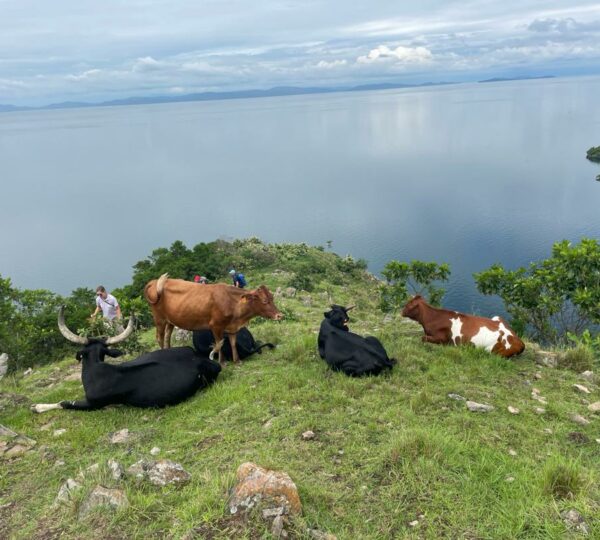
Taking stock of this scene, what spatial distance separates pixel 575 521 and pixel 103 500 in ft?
12.6

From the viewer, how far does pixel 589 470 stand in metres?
4.75

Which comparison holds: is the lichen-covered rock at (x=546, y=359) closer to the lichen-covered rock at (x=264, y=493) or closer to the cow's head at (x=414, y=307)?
the cow's head at (x=414, y=307)

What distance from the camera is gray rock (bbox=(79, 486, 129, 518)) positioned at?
163 inches

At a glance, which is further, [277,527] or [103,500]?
[103,500]

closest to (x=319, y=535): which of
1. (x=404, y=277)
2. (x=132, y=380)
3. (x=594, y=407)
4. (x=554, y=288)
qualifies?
(x=132, y=380)

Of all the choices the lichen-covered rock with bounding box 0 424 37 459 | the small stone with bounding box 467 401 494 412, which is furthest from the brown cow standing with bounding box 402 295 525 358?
the lichen-covered rock with bounding box 0 424 37 459

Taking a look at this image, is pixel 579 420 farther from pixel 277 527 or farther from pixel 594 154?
pixel 594 154

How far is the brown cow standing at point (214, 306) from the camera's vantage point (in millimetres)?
8383

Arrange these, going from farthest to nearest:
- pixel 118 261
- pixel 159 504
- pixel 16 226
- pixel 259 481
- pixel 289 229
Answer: pixel 16 226 → pixel 289 229 → pixel 118 261 → pixel 159 504 → pixel 259 481

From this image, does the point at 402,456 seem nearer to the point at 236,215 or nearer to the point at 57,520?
the point at 57,520

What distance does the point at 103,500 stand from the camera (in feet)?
13.8

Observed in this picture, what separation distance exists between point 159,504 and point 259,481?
0.97 metres

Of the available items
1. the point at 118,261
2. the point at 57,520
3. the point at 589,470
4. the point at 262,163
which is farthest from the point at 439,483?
the point at 262,163

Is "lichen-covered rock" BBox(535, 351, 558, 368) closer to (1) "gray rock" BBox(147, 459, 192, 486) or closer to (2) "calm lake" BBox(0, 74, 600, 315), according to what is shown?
(1) "gray rock" BBox(147, 459, 192, 486)
